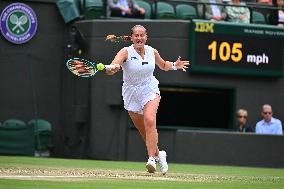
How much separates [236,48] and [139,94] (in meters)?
8.82

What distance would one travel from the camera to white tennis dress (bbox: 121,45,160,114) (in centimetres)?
1279

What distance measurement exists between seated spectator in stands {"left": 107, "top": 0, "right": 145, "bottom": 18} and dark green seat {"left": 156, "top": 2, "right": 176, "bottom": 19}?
563mm

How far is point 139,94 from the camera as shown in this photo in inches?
508

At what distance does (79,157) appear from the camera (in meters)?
21.2

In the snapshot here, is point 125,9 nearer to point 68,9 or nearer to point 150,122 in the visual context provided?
point 68,9

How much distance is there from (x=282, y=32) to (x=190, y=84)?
8.57ft

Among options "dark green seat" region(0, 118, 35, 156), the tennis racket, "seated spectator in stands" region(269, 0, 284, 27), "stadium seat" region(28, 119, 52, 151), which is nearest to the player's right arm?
the tennis racket

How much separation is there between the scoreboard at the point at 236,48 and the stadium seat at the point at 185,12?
1.09m

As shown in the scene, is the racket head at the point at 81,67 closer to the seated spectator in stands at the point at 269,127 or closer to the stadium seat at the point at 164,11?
the seated spectator in stands at the point at 269,127

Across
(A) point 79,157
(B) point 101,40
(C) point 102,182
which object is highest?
(B) point 101,40

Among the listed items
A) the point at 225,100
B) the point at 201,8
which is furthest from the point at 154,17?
the point at 225,100

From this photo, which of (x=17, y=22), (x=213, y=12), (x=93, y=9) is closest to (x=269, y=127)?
(x=213, y=12)

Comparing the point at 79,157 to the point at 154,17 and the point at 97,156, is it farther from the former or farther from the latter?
the point at 154,17

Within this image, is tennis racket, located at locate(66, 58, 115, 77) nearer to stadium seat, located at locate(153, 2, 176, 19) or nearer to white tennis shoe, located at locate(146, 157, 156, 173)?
white tennis shoe, located at locate(146, 157, 156, 173)
